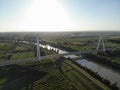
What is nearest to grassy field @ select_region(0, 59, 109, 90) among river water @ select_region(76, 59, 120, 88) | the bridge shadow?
the bridge shadow

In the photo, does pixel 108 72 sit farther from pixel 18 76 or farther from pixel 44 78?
pixel 18 76

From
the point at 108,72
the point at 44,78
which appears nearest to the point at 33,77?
the point at 44,78

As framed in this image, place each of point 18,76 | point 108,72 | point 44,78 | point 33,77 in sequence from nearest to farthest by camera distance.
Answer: point 44,78
point 33,77
point 18,76
point 108,72

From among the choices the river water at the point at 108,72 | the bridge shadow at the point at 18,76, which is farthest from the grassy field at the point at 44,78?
the river water at the point at 108,72

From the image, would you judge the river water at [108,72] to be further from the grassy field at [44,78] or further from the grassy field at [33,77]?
the grassy field at [33,77]

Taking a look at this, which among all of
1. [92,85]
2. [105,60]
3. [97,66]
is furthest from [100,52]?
[92,85]

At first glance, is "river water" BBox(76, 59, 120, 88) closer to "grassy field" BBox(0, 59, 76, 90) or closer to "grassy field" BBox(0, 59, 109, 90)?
"grassy field" BBox(0, 59, 109, 90)

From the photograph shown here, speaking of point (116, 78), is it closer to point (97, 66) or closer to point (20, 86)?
point (97, 66)

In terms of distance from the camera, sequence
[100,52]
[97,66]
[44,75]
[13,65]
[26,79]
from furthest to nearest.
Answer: [100,52]
[97,66]
[13,65]
[44,75]
[26,79]
